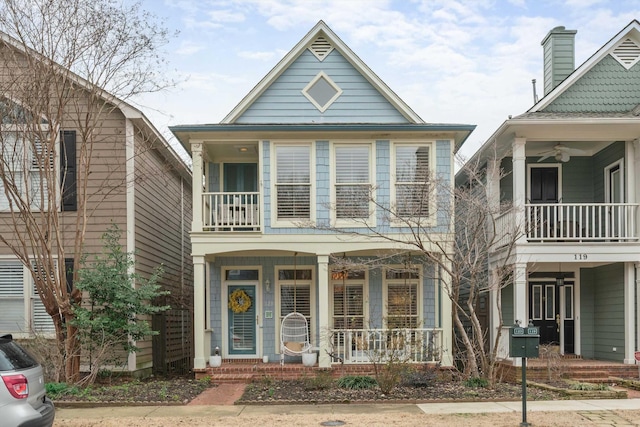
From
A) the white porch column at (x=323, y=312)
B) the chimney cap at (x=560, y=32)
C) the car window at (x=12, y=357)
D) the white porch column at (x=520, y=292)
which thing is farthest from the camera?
the chimney cap at (x=560, y=32)

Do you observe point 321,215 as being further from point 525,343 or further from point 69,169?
point 525,343

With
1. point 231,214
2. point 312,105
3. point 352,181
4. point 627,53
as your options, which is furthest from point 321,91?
point 627,53

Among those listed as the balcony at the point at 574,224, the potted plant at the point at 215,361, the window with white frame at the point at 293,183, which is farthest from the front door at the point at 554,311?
the potted plant at the point at 215,361

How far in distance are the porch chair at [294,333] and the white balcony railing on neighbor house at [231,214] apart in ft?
7.62

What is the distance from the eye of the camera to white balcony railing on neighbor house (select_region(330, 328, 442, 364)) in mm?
12720

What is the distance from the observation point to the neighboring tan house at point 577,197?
46.4 ft

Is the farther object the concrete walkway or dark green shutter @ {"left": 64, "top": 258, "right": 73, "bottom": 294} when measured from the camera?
dark green shutter @ {"left": 64, "top": 258, "right": 73, "bottom": 294}

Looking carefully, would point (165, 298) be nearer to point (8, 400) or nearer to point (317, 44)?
point (317, 44)

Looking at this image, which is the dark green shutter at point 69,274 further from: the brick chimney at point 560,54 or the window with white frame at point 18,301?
the brick chimney at point 560,54

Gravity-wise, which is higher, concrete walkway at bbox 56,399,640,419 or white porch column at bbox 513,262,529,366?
white porch column at bbox 513,262,529,366

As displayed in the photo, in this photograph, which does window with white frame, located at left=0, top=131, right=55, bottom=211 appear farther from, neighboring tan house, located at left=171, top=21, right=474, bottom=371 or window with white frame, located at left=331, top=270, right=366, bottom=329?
window with white frame, located at left=331, top=270, right=366, bottom=329

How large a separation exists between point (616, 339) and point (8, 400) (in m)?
13.2

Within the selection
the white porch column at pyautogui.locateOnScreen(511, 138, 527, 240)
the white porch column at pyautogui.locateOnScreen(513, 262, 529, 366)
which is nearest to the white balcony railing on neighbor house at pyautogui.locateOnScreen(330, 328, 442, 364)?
the white porch column at pyautogui.locateOnScreen(513, 262, 529, 366)

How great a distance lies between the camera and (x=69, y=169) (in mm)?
14117
